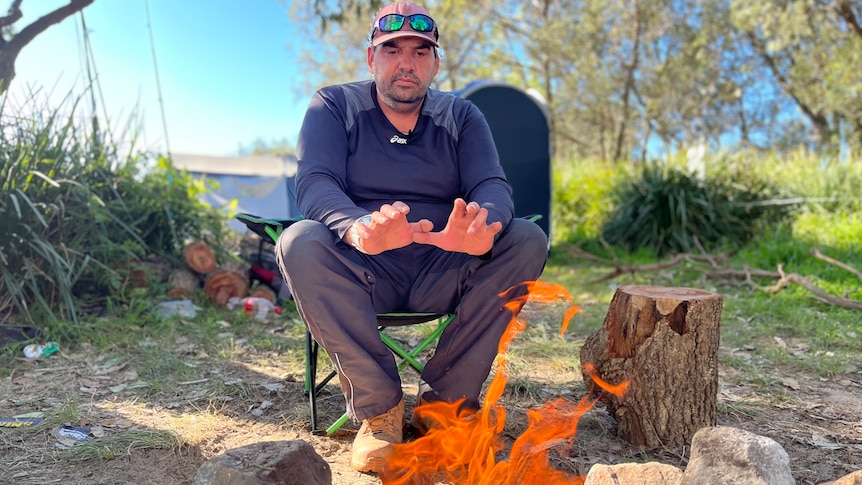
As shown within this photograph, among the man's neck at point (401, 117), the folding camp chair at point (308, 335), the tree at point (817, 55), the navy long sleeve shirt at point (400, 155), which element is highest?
the tree at point (817, 55)

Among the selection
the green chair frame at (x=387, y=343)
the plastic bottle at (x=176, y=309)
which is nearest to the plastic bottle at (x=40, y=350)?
the plastic bottle at (x=176, y=309)

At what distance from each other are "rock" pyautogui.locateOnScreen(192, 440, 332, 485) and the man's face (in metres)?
1.25

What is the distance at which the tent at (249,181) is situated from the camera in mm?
7328

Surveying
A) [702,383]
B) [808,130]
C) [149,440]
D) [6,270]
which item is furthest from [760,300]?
[808,130]

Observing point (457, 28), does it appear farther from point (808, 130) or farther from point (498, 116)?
point (808, 130)

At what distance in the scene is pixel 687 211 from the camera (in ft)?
22.3

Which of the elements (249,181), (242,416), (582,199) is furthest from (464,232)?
(249,181)

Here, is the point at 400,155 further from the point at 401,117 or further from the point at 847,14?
the point at 847,14

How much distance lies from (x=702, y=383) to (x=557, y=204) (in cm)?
652

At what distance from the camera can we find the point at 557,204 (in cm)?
834

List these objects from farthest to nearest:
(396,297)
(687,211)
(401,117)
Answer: (687,211)
(401,117)
(396,297)

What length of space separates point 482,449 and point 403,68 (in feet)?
4.28

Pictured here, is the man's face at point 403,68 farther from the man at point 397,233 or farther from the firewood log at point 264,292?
the firewood log at point 264,292

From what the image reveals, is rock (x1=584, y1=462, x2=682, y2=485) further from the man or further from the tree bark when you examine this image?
the tree bark
